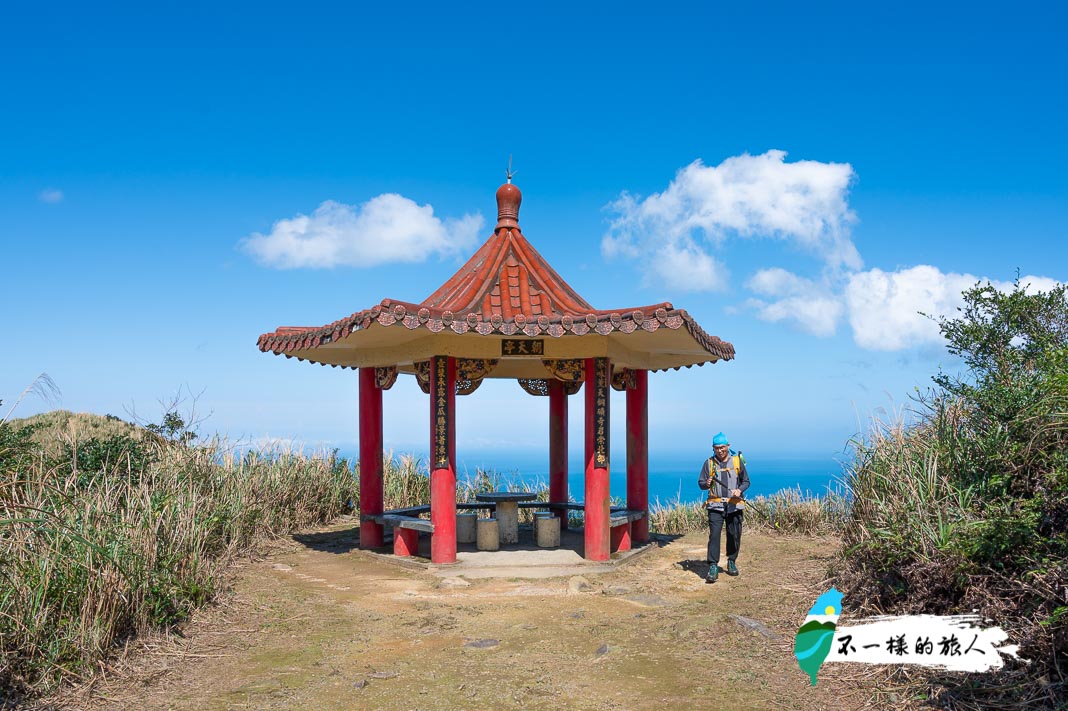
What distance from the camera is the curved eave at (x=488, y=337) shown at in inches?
313

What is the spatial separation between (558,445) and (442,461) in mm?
3333

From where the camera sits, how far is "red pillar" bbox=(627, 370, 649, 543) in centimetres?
1071

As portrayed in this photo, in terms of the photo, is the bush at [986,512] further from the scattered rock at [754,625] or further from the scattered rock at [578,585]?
the scattered rock at [578,585]

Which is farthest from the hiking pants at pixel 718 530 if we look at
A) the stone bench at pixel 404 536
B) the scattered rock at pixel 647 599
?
the stone bench at pixel 404 536

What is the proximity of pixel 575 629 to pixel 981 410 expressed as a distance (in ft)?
13.0

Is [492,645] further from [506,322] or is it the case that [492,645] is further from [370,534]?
[370,534]

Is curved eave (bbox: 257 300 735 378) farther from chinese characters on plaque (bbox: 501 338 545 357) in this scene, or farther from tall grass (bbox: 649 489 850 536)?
tall grass (bbox: 649 489 850 536)

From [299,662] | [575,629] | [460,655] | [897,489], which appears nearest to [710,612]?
[575,629]

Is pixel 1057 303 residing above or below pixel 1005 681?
above

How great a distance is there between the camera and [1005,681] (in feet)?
14.9

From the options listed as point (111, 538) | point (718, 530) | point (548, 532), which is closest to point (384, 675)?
point (111, 538)

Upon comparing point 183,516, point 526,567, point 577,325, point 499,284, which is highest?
point 499,284

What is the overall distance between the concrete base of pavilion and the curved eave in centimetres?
241

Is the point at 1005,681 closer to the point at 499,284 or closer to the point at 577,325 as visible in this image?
the point at 577,325
